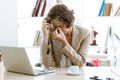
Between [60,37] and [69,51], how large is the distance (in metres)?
0.18

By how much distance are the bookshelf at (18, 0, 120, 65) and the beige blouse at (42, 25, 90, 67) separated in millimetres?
956

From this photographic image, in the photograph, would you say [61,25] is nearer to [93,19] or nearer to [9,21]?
[93,19]

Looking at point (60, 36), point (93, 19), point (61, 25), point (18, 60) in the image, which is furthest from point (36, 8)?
point (18, 60)

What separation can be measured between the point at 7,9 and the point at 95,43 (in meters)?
1.49

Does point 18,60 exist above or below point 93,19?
below

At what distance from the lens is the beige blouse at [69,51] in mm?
2088

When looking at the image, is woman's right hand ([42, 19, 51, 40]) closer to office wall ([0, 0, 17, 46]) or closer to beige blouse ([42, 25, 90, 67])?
beige blouse ([42, 25, 90, 67])

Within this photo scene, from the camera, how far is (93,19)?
11.4ft

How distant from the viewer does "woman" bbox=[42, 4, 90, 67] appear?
220 cm

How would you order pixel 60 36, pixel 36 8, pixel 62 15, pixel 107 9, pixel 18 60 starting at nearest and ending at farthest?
pixel 18 60 < pixel 60 36 < pixel 62 15 < pixel 107 9 < pixel 36 8

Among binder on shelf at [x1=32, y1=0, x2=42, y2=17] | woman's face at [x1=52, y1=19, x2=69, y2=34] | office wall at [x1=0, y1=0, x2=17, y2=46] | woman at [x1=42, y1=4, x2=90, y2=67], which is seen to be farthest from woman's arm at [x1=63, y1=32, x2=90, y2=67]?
office wall at [x1=0, y1=0, x2=17, y2=46]

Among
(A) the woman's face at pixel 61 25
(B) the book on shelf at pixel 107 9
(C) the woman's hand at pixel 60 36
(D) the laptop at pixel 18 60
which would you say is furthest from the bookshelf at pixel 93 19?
(D) the laptop at pixel 18 60

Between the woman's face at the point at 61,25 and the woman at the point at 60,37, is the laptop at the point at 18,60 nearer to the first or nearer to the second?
the woman at the point at 60,37

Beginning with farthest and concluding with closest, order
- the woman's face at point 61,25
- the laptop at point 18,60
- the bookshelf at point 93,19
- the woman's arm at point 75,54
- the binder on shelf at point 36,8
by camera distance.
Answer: the binder on shelf at point 36,8 → the bookshelf at point 93,19 → the woman's face at point 61,25 → the woman's arm at point 75,54 → the laptop at point 18,60
